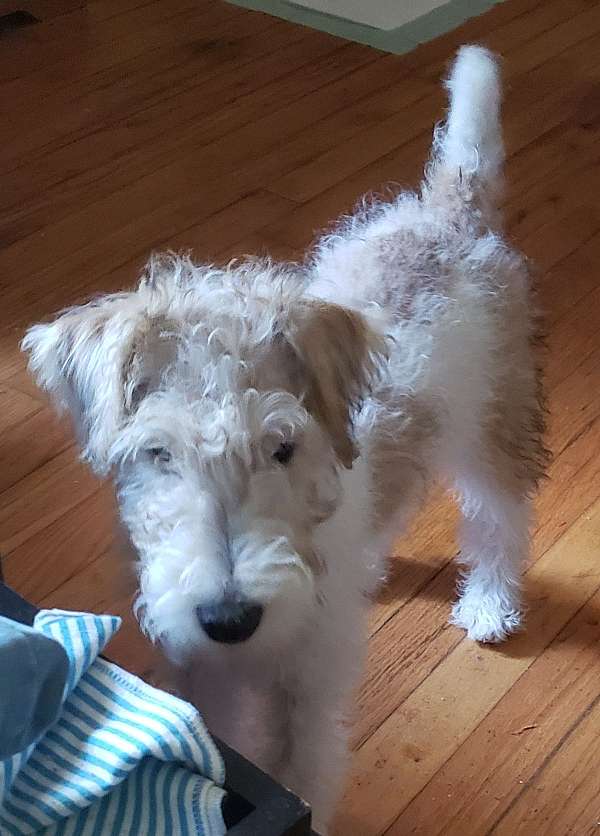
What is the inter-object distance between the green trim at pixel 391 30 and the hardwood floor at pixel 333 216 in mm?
55

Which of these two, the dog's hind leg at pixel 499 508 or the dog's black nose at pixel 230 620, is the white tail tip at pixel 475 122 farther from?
the dog's black nose at pixel 230 620

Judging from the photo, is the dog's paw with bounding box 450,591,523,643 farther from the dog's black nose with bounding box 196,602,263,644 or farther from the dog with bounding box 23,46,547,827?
the dog's black nose with bounding box 196,602,263,644

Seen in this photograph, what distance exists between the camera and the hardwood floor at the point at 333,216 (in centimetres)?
154

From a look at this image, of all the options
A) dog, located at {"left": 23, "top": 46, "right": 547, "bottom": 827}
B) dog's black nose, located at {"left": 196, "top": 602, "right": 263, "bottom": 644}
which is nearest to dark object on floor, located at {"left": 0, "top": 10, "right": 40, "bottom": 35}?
dog, located at {"left": 23, "top": 46, "right": 547, "bottom": 827}

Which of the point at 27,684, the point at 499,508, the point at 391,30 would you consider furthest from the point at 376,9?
the point at 27,684

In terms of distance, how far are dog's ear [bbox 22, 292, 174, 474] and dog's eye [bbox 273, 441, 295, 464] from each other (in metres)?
0.15

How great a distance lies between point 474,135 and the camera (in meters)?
1.64

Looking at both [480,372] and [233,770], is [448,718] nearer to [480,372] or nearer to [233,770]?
[480,372]

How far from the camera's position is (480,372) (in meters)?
1.51

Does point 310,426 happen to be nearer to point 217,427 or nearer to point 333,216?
point 217,427

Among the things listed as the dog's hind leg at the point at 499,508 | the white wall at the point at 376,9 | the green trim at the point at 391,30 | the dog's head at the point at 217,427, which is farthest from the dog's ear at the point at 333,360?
the white wall at the point at 376,9

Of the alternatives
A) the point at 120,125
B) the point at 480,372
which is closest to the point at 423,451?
the point at 480,372

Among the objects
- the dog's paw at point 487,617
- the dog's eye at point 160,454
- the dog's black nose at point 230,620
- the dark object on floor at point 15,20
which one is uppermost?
the dog's eye at point 160,454

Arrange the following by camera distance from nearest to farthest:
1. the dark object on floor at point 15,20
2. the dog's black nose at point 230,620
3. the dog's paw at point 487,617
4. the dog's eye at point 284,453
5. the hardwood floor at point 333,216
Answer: the dog's black nose at point 230,620 → the dog's eye at point 284,453 → the hardwood floor at point 333,216 → the dog's paw at point 487,617 → the dark object on floor at point 15,20
